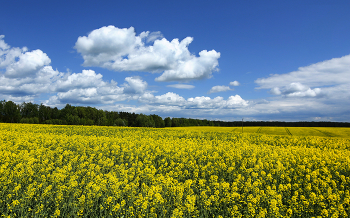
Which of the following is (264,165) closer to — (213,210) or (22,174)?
(213,210)

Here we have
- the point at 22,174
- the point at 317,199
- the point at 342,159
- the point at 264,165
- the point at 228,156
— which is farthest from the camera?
the point at 342,159

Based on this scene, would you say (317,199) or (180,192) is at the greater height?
(180,192)

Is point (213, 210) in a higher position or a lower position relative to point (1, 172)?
lower

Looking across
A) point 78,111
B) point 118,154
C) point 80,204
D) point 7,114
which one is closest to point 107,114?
point 78,111

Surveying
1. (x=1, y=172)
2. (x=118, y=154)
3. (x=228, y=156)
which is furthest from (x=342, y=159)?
(x=1, y=172)

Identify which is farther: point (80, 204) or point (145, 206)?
point (80, 204)

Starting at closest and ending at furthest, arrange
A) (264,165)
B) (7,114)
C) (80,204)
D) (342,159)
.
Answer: (80,204) < (264,165) < (342,159) < (7,114)

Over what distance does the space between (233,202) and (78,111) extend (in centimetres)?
11110

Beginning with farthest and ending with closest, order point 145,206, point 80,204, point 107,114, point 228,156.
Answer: point 107,114 → point 228,156 → point 80,204 → point 145,206

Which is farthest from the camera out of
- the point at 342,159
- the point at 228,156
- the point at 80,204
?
the point at 342,159

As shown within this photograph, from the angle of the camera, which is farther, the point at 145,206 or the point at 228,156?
the point at 228,156

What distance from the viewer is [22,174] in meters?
8.65

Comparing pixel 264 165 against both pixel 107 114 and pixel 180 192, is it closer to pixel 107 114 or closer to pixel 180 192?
pixel 180 192

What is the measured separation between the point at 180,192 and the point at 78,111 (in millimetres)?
110179
